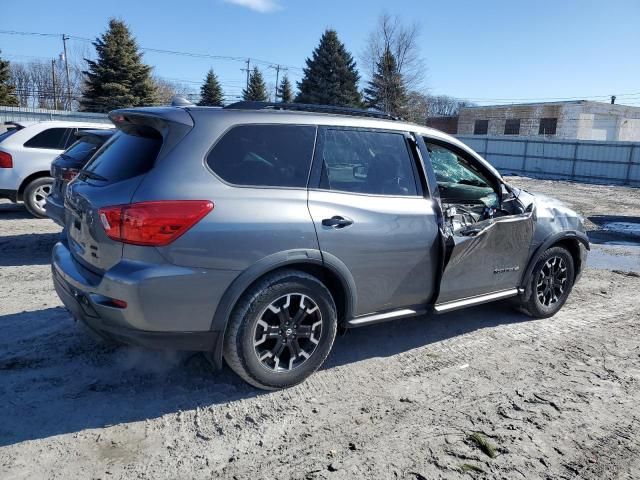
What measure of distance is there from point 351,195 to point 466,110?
177 feet

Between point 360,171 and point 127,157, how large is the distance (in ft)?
5.36

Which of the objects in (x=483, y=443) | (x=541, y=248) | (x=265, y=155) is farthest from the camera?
(x=541, y=248)

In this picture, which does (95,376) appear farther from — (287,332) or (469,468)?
(469,468)

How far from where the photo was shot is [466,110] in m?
53.3

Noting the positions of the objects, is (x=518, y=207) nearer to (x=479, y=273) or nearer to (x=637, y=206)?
(x=479, y=273)

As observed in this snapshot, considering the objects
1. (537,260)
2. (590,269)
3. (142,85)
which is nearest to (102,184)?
(537,260)

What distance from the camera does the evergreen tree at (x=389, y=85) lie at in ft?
135

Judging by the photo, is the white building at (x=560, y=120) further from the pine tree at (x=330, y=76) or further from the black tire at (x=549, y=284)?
the black tire at (x=549, y=284)

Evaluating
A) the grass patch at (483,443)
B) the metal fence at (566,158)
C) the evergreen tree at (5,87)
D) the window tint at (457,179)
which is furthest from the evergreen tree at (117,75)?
the grass patch at (483,443)

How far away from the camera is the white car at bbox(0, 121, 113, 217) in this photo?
833cm

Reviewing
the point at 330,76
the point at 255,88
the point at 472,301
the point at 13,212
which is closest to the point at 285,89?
the point at 255,88

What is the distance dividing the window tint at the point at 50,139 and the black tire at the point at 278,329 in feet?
23.9

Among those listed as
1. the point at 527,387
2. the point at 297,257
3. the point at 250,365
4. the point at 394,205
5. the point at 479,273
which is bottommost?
the point at 527,387

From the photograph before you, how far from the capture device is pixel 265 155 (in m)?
3.31
